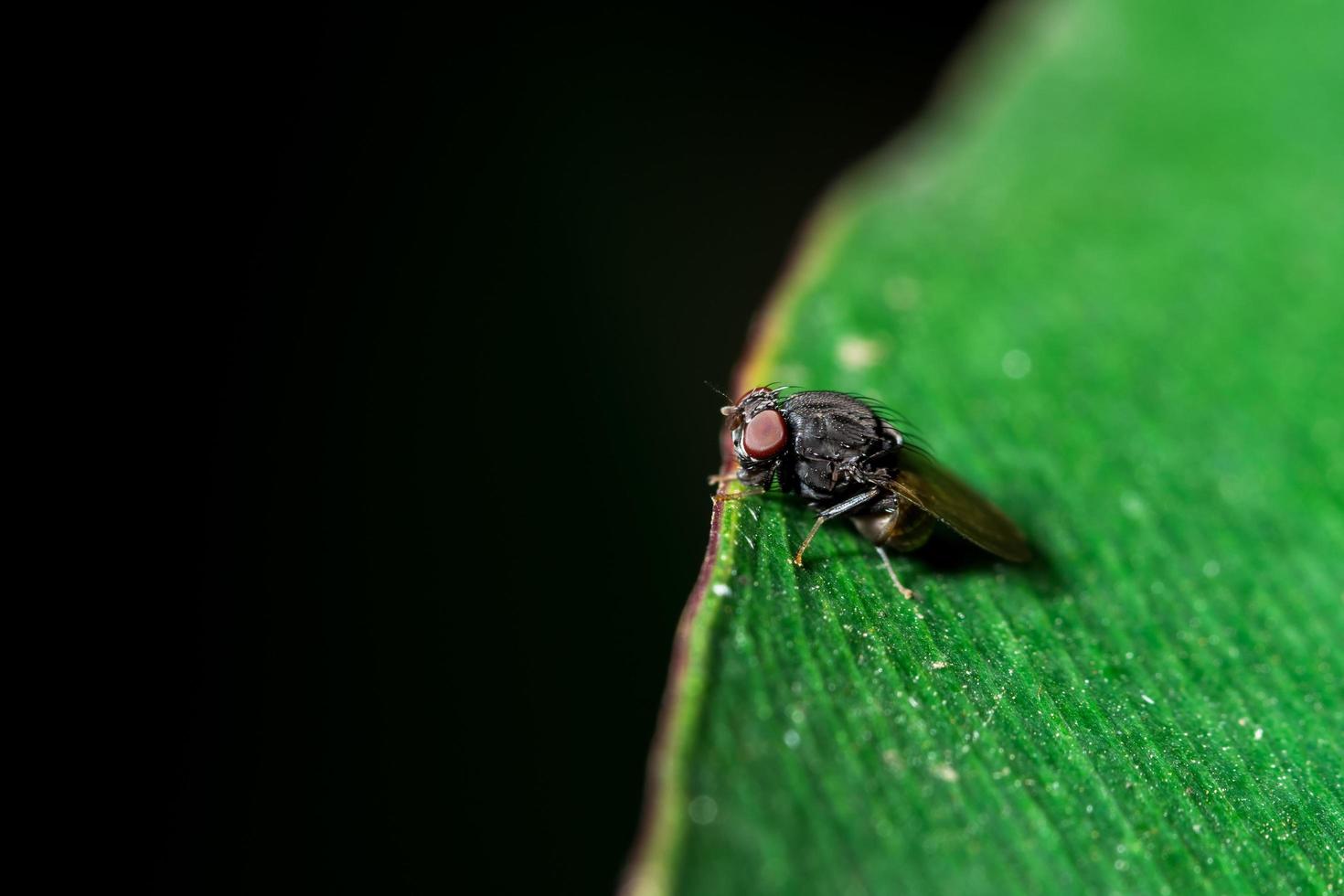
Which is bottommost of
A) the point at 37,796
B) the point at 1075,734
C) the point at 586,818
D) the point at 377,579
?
the point at 37,796

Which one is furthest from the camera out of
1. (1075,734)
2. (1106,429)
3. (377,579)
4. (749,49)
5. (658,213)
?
(749,49)

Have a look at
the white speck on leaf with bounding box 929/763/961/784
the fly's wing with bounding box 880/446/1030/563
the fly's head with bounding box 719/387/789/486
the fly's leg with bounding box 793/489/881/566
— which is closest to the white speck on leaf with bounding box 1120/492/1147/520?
the fly's wing with bounding box 880/446/1030/563

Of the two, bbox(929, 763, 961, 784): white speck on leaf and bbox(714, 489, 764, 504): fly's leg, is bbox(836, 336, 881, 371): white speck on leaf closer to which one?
bbox(714, 489, 764, 504): fly's leg

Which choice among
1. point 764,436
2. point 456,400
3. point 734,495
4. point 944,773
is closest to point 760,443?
point 764,436

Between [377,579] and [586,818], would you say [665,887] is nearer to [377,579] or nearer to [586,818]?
[586,818]

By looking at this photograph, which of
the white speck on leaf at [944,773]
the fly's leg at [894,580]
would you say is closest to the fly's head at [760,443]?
the fly's leg at [894,580]

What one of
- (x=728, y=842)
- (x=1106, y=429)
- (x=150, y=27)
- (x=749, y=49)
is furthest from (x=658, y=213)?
(x=728, y=842)
